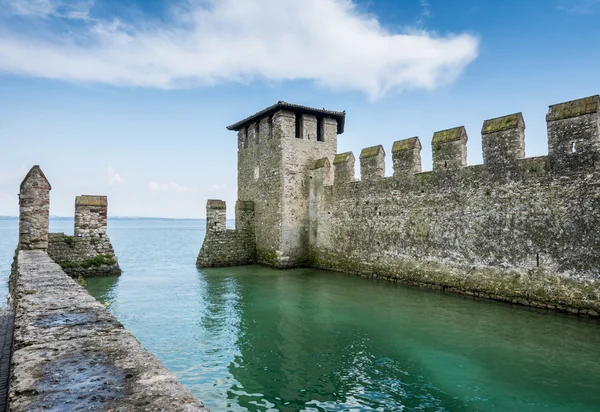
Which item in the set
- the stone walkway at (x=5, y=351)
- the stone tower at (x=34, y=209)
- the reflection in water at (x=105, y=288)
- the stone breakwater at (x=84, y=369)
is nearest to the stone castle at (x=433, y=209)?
the reflection in water at (x=105, y=288)

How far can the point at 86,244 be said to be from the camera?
49.4 ft

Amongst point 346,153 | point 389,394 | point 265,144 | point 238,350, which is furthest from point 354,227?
point 389,394

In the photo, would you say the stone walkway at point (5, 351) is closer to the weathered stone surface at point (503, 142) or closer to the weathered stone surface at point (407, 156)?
the weathered stone surface at point (503, 142)

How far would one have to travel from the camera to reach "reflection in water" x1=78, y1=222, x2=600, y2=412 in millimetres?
4988

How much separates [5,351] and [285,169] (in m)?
13.6

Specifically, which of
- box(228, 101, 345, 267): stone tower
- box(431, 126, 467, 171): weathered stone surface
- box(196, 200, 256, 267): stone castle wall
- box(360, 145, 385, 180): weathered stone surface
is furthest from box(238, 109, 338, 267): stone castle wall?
box(431, 126, 467, 171): weathered stone surface

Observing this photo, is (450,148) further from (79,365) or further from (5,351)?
(79,365)

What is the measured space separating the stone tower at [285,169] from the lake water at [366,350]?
5.90 meters

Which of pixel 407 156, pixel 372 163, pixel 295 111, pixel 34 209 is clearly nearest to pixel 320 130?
pixel 295 111

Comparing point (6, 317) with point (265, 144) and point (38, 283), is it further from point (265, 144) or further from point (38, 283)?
point (265, 144)

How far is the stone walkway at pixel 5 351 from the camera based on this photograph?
3.23m

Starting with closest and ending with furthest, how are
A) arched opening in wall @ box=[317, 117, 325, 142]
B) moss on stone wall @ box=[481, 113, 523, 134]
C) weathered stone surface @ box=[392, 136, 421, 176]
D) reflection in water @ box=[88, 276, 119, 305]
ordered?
moss on stone wall @ box=[481, 113, 523, 134]
reflection in water @ box=[88, 276, 119, 305]
weathered stone surface @ box=[392, 136, 421, 176]
arched opening in wall @ box=[317, 117, 325, 142]

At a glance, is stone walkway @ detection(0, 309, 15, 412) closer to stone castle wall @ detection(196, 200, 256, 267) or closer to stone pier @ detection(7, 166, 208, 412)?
stone pier @ detection(7, 166, 208, 412)

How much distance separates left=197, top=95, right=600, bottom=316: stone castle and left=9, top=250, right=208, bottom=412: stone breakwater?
9471 millimetres
